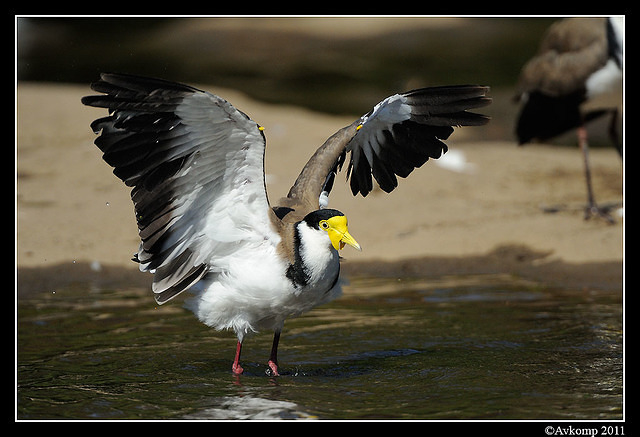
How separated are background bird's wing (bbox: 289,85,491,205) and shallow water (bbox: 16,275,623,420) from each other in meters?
1.21

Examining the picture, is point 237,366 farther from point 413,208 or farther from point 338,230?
point 413,208

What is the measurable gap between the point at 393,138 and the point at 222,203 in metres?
1.75

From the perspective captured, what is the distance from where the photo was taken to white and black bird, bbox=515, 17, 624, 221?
909 centimetres

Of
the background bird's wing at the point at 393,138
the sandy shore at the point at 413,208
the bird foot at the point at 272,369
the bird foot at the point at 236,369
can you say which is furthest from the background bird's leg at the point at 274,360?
the sandy shore at the point at 413,208

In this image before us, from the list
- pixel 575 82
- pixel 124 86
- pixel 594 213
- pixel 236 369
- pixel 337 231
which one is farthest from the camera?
pixel 575 82

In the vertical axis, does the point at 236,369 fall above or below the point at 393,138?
below

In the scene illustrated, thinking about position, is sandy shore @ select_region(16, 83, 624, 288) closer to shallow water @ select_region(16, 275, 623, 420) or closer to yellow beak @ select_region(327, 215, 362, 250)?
shallow water @ select_region(16, 275, 623, 420)

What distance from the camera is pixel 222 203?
557cm

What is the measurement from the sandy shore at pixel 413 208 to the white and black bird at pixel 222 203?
2815mm

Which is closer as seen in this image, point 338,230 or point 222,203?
point 338,230

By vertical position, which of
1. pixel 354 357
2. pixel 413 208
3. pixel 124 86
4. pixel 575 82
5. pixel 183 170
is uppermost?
pixel 124 86

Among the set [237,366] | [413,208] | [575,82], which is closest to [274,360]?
[237,366]

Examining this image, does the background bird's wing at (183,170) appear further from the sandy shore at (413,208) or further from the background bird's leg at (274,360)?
the sandy shore at (413,208)

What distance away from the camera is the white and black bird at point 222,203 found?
16.3 ft
